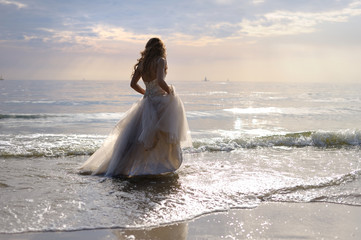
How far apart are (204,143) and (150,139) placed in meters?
4.28

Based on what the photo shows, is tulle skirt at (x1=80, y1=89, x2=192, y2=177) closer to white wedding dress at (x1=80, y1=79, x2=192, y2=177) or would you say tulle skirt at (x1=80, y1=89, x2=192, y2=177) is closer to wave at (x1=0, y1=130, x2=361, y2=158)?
white wedding dress at (x1=80, y1=79, x2=192, y2=177)

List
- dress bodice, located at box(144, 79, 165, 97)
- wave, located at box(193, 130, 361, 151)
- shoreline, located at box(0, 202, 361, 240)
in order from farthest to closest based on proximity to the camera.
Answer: wave, located at box(193, 130, 361, 151)
dress bodice, located at box(144, 79, 165, 97)
shoreline, located at box(0, 202, 361, 240)

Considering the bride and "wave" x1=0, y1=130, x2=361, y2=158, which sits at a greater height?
the bride

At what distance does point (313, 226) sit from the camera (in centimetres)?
436

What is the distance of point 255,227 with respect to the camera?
14.2 feet

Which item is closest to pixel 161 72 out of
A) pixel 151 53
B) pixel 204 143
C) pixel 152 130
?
pixel 151 53

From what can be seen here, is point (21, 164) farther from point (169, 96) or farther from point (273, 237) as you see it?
point (273, 237)

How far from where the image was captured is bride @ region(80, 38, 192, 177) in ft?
21.6

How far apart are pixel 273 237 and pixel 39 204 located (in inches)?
128

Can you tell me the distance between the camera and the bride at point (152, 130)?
6.60 metres

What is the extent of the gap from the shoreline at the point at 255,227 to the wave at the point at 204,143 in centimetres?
497

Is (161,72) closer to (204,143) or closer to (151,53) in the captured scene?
(151,53)

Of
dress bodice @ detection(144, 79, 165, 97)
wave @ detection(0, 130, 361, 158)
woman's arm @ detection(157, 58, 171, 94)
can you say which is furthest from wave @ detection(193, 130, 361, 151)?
woman's arm @ detection(157, 58, 171, 94)

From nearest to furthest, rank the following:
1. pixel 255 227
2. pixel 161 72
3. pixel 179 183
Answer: pixel 255 227
pixel 179 183
pixel 161 72
